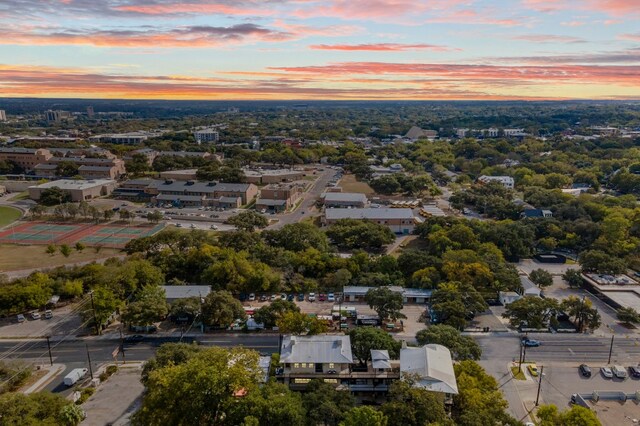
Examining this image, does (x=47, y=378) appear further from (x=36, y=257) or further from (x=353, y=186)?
(x=353, y=186)

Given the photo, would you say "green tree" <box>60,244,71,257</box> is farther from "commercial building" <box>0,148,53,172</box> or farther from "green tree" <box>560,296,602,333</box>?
"commercial building" <box>0,148,53,172</box>

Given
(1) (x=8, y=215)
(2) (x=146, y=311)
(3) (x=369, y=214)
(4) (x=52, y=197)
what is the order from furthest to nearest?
(4) (x=52, y=197), (1) (x=8, y=215), (3) (x=369, y=214), (2) (x=146, y=311)

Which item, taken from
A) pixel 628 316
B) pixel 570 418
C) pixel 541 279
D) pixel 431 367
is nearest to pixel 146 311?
pixel 431 367

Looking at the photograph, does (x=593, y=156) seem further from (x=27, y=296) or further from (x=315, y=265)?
(x=27, y=296)

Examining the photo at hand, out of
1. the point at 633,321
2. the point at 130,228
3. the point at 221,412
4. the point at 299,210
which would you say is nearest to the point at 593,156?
the point at 299,210

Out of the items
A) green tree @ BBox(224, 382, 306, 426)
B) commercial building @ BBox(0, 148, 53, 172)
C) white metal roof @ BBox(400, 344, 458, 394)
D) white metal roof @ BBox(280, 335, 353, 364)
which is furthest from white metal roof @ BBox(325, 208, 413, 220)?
commercial building @ BBox(0, 148, 53, 172)

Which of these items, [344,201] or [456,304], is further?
[344,201]

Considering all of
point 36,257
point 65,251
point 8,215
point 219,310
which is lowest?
point 36,257
